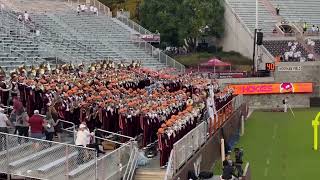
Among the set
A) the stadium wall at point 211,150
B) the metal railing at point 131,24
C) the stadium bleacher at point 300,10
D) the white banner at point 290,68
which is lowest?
the stadium wall at point 211,150

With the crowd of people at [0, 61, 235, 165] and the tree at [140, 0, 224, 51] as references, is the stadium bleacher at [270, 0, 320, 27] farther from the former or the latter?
the crowd of people at [0, 61, 235, 165]

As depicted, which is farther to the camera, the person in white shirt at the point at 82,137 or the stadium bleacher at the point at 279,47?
the stadium bleacher at the point at 279,47

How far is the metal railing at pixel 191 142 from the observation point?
13792 millimetres

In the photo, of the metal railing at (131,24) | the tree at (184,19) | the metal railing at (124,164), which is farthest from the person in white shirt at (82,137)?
the tree at (184,19)

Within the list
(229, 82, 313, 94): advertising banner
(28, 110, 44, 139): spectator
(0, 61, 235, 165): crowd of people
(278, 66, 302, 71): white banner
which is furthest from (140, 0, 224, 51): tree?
(28, 110, 44, 139): spectator

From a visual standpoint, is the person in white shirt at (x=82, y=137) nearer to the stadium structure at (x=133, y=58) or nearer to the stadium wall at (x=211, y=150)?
the stadium structure at (x=133, y=58)

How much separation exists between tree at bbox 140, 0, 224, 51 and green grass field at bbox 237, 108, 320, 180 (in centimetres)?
1564

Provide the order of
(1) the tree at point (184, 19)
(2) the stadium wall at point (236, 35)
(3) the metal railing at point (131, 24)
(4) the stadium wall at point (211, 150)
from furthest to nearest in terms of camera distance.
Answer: (1) the tree at point (184, 19)
(2) the stadium wall at point (236, 35)
(3) the metal railing at point (131, 24)
(4) the stadium wall at point (211, 150)

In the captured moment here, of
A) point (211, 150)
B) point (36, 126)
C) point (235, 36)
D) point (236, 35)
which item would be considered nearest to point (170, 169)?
point (36, 126)

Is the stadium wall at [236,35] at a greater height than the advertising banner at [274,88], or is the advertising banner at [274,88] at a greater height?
the stadium wall at [236,35]

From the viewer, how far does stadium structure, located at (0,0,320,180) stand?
12023mm

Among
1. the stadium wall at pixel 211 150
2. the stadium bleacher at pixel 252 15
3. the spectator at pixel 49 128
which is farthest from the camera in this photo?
the stadium bleacher at pixel 252 15

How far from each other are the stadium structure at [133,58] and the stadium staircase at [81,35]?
72mm

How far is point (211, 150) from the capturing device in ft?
63.0
